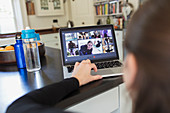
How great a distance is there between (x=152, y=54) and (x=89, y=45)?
76 centimetres

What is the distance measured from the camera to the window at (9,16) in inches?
139

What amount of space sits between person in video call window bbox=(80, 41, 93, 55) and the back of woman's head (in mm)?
703

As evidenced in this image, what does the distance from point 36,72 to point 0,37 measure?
9.52ft

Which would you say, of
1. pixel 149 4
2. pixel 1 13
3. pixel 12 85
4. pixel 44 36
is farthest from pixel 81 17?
pixel 149 4

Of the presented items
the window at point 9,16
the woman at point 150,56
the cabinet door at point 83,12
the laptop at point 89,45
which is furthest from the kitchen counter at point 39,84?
the cabinet door at point 83,12

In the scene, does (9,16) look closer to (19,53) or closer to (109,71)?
(19,53)

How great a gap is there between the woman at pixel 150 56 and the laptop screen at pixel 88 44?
689mm

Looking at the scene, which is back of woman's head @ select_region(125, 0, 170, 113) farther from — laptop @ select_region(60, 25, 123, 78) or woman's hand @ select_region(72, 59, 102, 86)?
laptop @ select_region(60, 25, 123, 78)

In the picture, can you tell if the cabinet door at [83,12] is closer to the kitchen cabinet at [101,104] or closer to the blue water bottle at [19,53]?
the blue water bottle at [19,53]

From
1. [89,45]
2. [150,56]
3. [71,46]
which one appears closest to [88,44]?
[89,45]

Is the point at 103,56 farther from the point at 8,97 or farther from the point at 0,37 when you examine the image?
the point at 0,37

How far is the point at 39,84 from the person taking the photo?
78 cm

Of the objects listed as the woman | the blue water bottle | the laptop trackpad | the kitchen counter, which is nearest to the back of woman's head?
the woman

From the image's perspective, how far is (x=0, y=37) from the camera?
3398mm
